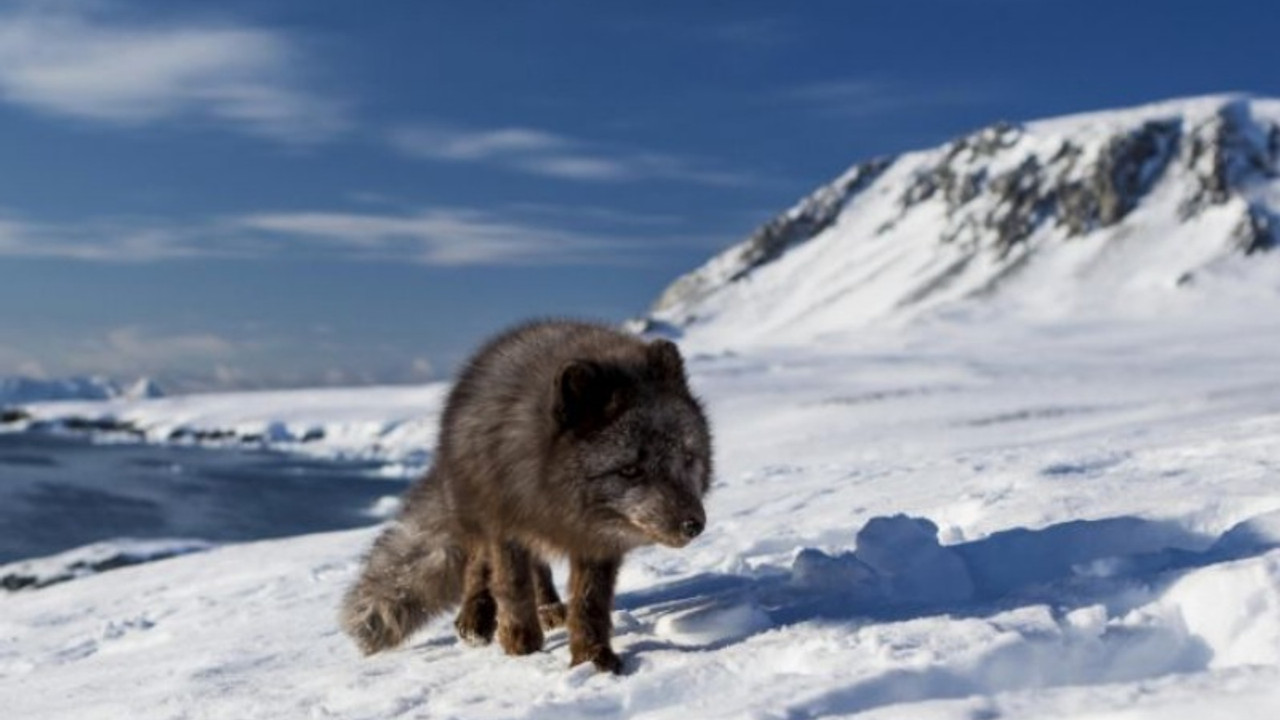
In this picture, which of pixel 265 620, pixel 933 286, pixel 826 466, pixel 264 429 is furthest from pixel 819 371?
pixel 933 286

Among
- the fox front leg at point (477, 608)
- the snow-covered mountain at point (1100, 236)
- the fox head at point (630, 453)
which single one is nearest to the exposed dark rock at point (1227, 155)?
the snow-covered mountain at point (1100, 236)

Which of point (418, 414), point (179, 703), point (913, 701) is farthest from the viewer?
point (418, 414)

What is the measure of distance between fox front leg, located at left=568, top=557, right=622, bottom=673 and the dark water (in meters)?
31.0

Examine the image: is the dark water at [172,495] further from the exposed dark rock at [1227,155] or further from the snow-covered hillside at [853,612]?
the exposed dark rock at [1227,155]

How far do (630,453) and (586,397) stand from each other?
312mm

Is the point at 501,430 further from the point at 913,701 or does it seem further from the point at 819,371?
the point at 819,371

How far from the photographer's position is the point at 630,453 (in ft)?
19.3

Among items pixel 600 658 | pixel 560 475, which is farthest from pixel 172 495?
pixel 560 475

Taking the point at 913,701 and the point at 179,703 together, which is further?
the point at 179,703

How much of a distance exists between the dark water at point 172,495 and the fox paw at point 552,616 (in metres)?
29.9

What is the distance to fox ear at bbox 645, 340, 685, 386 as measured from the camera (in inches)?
243

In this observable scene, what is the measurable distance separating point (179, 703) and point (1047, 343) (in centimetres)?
9969

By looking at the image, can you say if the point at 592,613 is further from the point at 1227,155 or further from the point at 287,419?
the point at 1227,155

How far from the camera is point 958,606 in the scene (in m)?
6.14
